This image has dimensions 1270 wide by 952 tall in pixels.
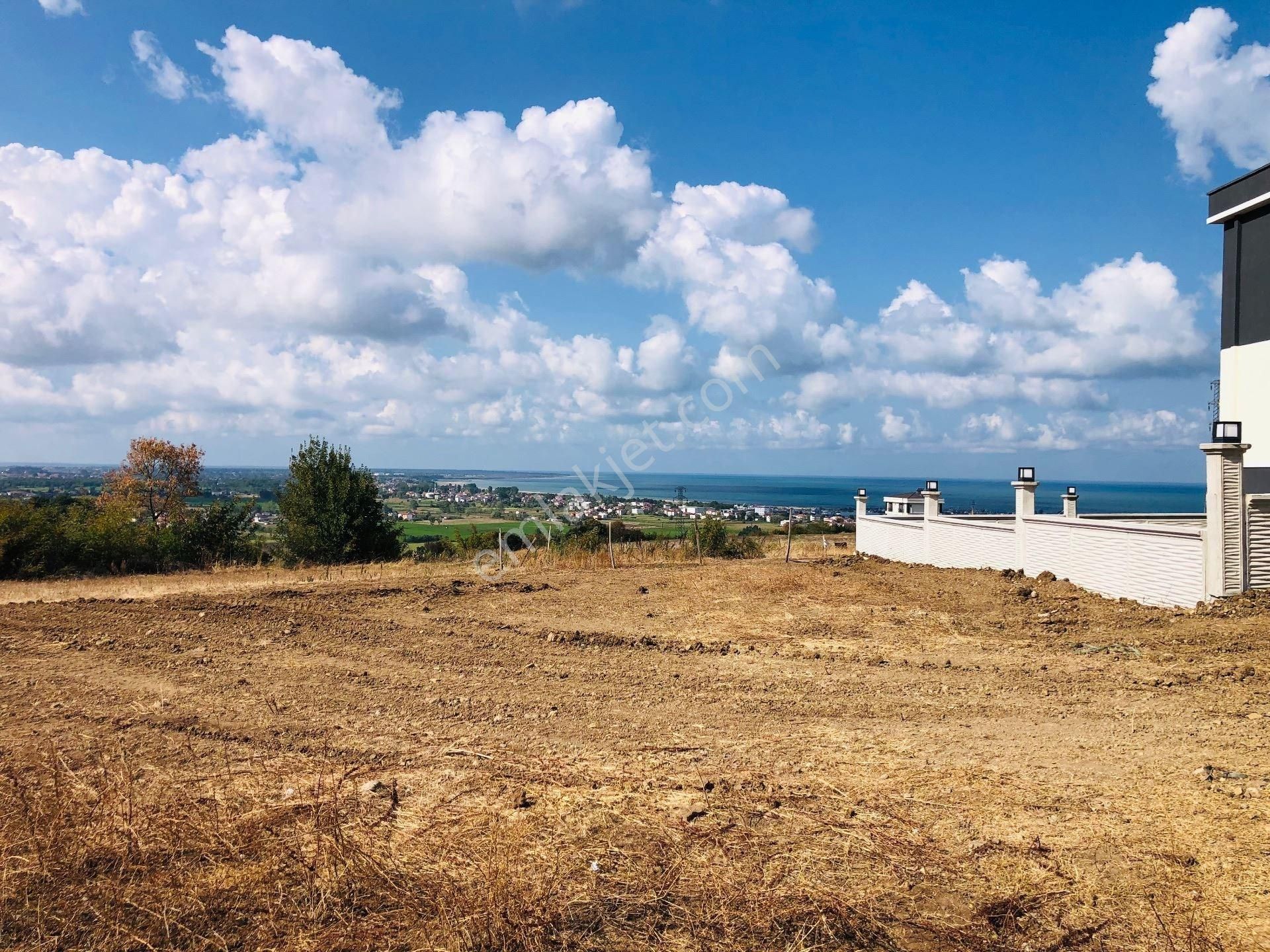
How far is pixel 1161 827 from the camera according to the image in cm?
416

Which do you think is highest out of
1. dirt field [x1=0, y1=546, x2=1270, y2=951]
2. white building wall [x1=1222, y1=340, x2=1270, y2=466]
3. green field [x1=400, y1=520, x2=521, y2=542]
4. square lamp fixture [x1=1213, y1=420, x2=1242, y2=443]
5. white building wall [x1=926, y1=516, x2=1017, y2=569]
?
white building wall [x1=1222, y1=340, x2=1270, y2=466]

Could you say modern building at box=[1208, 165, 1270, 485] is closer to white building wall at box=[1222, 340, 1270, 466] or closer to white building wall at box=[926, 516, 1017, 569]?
white building wall at box=[1222, 340, 1270, 466]

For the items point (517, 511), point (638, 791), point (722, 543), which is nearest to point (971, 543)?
point (722, 543)

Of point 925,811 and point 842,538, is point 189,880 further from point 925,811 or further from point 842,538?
point 842,538

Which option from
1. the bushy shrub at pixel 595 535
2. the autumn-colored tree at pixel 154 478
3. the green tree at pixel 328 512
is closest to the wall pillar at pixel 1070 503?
the bushy shrub at pixel 595 535

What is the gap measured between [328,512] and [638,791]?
75.7 feet

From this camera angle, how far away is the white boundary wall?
11.3 m

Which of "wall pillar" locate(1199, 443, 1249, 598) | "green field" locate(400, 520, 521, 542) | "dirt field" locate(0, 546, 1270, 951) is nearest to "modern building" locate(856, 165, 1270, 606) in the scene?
"wall pillar" locate(1199, 443, 1249, 598)

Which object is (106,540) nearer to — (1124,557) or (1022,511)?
(1022,511)

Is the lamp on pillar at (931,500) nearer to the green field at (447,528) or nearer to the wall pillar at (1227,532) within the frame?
the wall pillar at (1227,532)

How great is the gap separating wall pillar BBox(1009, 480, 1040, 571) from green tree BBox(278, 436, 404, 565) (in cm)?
1937

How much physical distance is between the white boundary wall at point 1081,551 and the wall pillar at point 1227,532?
0.55 feet

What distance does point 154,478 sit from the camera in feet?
155

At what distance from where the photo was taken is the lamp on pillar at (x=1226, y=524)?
35.0 feet
